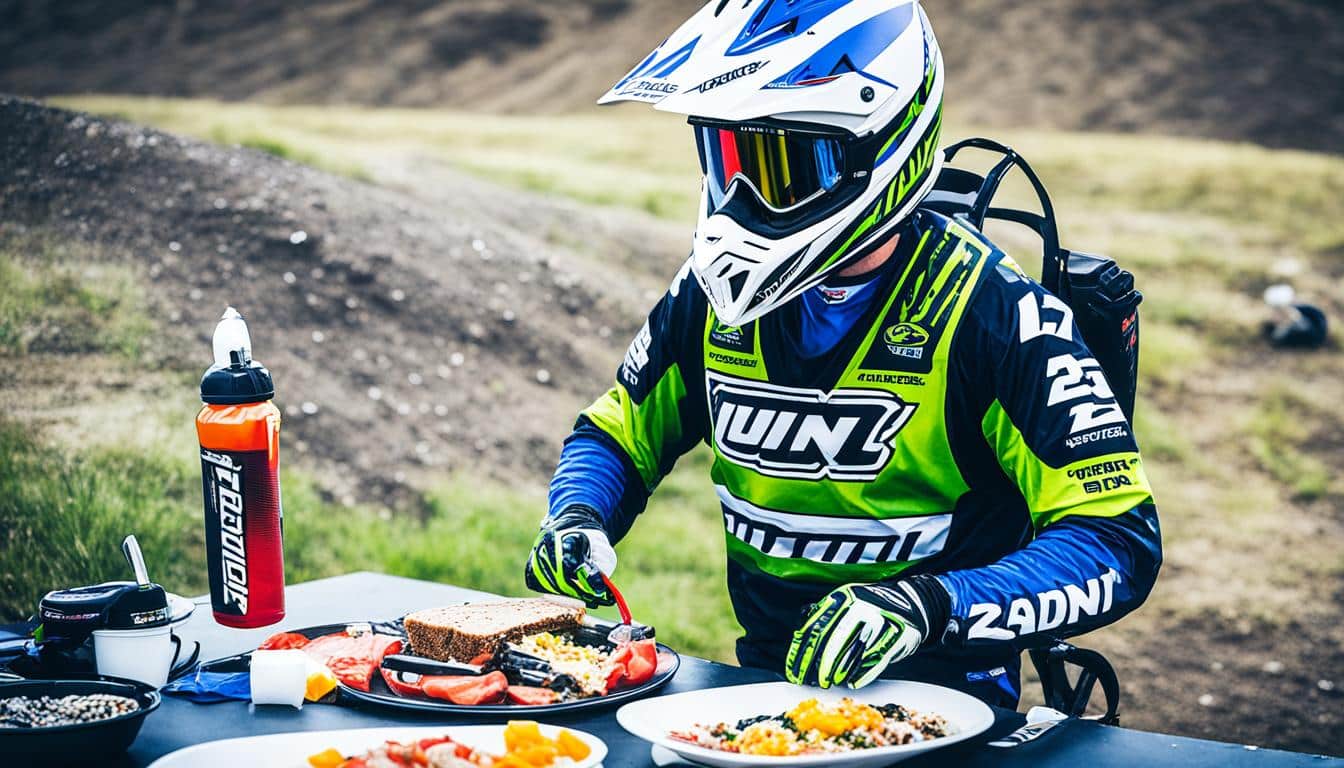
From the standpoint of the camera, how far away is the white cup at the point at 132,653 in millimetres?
2133

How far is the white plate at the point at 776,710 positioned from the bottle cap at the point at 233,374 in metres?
0.83

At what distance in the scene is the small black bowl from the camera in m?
A: 1.72

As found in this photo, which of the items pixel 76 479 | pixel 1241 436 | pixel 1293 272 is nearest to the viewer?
pixel 76 479

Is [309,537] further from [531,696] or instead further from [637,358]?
[531,696]

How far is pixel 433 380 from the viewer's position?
8398 mm

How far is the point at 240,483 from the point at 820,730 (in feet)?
3.37

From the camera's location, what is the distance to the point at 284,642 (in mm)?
2287

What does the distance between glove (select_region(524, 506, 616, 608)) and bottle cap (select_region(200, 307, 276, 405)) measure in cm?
56

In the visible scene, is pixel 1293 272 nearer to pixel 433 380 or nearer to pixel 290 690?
pixel 433 380

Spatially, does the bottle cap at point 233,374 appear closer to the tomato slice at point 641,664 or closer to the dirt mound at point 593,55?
the tomato slice at point 641,664

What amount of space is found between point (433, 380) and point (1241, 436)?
249 inches

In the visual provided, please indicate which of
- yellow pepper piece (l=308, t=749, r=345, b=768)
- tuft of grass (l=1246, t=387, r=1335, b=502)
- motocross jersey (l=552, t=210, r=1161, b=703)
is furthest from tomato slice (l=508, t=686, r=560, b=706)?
tuft of grass (l=1246, t=387, r=1335, b=502)

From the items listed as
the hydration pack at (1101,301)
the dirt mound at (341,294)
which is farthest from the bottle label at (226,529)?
the dirt mound at (341,294)

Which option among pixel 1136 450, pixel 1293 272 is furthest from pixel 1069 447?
pixel 1293 272
